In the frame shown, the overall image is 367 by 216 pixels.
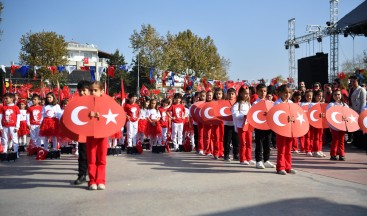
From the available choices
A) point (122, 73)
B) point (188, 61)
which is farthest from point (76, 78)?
point (188, 61)

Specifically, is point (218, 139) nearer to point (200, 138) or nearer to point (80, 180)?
point (200, 138)

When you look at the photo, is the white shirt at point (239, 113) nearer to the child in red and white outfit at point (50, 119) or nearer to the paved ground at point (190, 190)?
the paved ground at point (190, 190)

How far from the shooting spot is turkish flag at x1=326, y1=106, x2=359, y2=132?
8.17 metres

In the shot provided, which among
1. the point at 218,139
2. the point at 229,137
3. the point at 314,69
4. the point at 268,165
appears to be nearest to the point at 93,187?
the point at 268,165

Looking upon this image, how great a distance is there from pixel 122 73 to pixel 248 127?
57.0 m

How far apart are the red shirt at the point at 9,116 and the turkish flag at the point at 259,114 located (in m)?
6.44

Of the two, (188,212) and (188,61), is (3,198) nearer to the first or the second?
(188,212)

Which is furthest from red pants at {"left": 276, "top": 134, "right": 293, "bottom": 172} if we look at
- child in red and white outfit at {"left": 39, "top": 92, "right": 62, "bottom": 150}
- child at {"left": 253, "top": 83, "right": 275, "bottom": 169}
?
child in red and white outfit at {"left": 39, "top": 92, "right": 62, "bottom": 150}

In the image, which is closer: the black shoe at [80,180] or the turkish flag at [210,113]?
the black shoe at [80,180]

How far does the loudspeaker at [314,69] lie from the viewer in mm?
17984

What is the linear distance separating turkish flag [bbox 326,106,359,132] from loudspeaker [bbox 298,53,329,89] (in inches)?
402

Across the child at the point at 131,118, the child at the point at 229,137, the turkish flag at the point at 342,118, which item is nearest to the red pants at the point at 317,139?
the turkish flag at the point at 342,118

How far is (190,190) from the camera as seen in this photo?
18.0 ft

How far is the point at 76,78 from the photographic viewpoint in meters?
64.6
